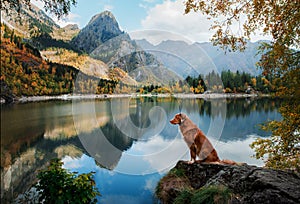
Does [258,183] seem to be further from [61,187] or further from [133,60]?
[133,60]

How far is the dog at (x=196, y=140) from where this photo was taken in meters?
4.18

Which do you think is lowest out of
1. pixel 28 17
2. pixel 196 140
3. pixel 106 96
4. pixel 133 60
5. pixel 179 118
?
pixel 196 140

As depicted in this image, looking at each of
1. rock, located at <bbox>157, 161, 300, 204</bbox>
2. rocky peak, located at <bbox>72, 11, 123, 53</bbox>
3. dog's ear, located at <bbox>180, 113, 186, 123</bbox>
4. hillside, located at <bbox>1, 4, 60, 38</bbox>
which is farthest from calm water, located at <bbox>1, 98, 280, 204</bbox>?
rocky peak, located at <bbox>72, 11, 123, 53</bbox>

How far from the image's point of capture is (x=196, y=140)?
4.22m

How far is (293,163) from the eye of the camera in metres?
4.84

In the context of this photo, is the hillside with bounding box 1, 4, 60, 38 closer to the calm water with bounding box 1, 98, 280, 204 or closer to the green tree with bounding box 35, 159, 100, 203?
the calm water with bounding box 1, 98, 280, 204

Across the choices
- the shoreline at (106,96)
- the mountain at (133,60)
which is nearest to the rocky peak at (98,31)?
the shoreline at (106,96)

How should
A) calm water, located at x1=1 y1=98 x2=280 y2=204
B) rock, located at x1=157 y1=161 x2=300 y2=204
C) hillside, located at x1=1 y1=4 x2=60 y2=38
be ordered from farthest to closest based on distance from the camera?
1. calm water, located at x1=1 y1=98 x2=280 y2=204
2. hillside, located at x1=1 y1=4 x2=60 y2=38
3. rock, located at x1=157 y1=161 x2=300 y2=204

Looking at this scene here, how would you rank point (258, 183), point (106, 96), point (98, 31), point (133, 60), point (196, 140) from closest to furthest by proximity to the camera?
point (258, 183) → point (196, 140) → point (133, 60) → point (106, 96) → point (98, 31)

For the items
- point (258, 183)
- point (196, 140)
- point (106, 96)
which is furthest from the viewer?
point (106, 96)

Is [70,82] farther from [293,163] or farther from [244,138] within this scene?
[293,163]

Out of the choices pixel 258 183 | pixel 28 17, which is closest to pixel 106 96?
pixel 28 17

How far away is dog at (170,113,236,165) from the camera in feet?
13.7

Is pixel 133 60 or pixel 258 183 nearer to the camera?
pixel 258 183
